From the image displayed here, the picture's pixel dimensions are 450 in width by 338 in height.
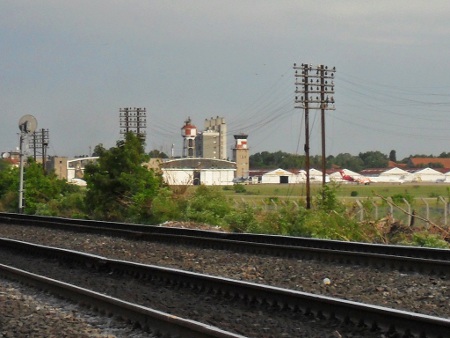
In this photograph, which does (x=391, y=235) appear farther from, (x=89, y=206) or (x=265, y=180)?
(x=265, y=180)

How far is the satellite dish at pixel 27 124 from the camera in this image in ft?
108

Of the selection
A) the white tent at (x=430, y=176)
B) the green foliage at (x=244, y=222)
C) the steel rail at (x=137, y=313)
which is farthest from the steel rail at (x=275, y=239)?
the white tent at (x=430, y=176)

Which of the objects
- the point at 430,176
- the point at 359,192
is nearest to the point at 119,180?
the point at 359,192

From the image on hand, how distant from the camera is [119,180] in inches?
1319

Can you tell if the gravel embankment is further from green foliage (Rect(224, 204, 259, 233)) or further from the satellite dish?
the satellite dish

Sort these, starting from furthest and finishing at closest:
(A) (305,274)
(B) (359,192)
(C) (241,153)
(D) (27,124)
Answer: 1. (C) (241,153)
2. (B) (359,192)
3. (D) (27,124)
4. (A) (305,274)

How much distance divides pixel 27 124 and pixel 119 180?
458cm

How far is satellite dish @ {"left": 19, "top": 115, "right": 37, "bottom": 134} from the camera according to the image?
33.0 m

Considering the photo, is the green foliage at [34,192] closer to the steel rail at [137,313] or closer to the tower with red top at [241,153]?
the steel rail at [137,313]

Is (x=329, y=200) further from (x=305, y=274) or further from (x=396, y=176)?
(x=396, y=176)

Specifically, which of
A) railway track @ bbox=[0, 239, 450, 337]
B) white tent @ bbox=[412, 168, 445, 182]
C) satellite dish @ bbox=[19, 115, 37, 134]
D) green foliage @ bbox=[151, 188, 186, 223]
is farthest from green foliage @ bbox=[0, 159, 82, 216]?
white tent @ bbox=[412, 168, 445, 182]

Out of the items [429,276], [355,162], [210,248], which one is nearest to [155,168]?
[210,248]

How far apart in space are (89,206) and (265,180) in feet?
278

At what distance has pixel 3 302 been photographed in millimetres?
9422
